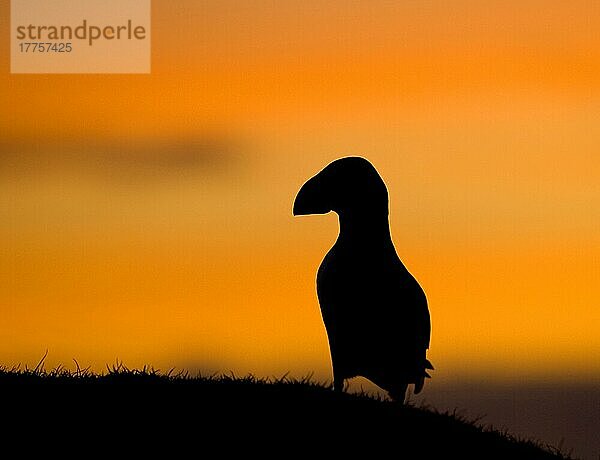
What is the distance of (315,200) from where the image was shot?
12141 mm

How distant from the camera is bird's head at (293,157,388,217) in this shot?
1206 centimetres

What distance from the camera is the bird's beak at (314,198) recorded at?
1214 cm

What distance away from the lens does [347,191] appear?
12.1 m

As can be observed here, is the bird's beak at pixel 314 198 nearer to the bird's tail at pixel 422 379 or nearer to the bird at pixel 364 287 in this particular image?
the bird at pixel 364 287

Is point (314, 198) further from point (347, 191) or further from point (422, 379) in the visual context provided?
point (422, 379)

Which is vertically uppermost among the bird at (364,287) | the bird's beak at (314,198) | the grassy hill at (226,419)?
the bird's beak at (314,198)

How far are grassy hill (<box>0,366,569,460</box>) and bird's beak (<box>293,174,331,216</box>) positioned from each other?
1939 mm

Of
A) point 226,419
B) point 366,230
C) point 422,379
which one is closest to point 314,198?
point 366,230

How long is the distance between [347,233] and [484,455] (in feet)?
9.20

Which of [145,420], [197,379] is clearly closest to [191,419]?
[145,420]

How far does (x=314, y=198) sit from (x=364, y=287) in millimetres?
1141

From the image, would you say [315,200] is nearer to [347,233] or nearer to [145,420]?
[347,233]

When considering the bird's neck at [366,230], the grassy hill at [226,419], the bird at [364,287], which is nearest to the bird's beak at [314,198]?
the bird at [364,287]

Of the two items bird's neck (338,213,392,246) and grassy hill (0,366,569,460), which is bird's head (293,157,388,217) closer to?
bird's neck (338,213,392,246)
